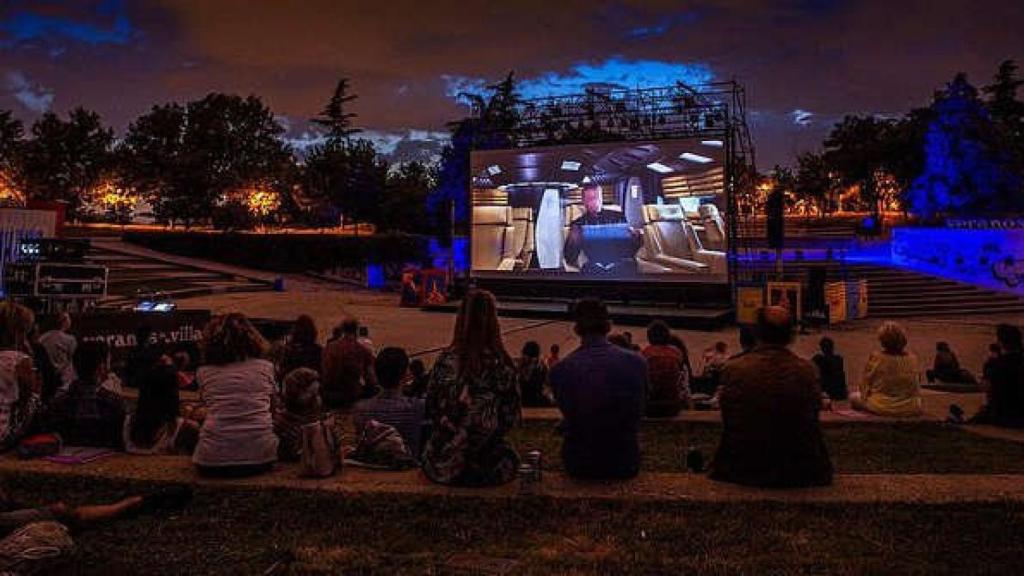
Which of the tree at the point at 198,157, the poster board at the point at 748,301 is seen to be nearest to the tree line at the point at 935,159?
the poster board at the point at 748,301

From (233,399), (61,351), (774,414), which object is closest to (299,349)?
(61,351)

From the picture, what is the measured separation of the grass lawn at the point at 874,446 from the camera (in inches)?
192

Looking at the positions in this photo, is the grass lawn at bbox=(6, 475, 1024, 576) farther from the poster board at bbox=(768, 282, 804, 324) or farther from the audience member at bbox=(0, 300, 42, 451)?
the poster board at bbox=(768, 282, 804, 324)

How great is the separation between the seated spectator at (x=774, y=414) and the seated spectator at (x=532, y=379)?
3.82 m

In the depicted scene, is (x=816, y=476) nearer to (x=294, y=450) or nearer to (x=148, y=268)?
(x=294, y=450)

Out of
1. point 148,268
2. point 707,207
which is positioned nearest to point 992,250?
point 707,207

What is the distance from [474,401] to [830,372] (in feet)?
19.3

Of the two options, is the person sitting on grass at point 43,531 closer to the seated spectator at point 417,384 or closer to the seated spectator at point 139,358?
the seated spectator at point 417,384

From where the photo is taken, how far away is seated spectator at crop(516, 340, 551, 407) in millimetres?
7738

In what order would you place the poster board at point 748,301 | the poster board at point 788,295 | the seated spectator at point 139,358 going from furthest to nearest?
the poster board at point 748,301, the poster board at point 788,295, the seated spectator at point 139,358

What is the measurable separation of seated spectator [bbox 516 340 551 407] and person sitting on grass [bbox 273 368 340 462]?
3.40 meters

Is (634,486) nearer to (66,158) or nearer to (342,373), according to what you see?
(342,373)

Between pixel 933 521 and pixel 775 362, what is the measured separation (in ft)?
3.54

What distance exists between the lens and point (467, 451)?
4078mm
